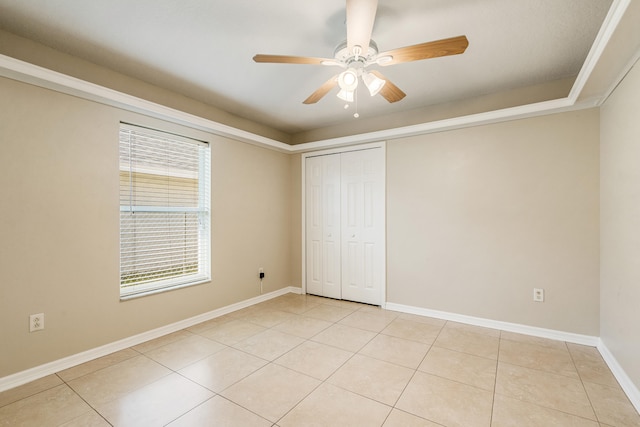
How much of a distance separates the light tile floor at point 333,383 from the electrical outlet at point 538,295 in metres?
0.39

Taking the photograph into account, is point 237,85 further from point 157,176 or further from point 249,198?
point 249,198

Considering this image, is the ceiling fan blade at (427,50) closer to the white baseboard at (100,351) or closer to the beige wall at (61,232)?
the beige wall at (61,232)

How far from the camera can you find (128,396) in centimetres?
195

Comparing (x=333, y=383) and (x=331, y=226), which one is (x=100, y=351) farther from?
(x=331, y=226)

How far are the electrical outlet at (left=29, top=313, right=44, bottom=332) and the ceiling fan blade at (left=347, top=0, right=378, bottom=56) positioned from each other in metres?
2.96

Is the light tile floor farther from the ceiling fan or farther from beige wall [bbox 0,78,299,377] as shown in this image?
the ceiling fan

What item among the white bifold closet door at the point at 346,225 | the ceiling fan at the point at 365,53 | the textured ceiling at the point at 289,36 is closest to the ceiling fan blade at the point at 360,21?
the ceiling fan at the point at 365,53

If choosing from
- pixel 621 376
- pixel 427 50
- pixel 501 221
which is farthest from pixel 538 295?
pixel 427 50

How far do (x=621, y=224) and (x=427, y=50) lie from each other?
6.40ft

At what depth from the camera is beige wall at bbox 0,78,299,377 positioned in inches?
81.9

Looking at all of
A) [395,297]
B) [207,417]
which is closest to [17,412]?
[207,417]

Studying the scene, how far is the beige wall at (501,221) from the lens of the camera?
2.72 meters

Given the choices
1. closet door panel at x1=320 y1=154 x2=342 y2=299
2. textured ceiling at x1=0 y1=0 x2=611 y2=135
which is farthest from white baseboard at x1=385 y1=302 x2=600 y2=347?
textured ceiling at x1=0 y1=0 x2=611 y2=135

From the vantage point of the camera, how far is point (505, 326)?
10.0ft
